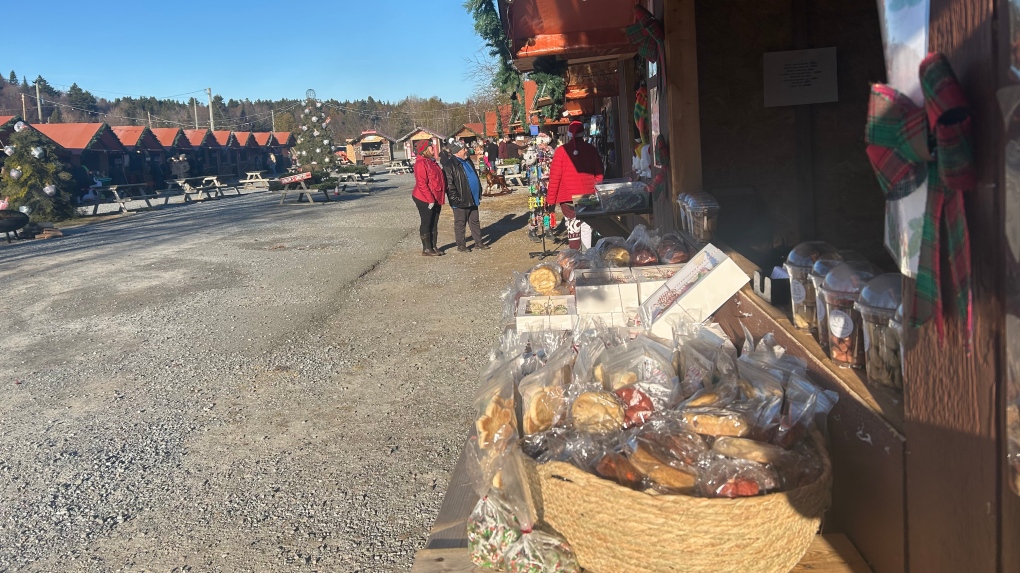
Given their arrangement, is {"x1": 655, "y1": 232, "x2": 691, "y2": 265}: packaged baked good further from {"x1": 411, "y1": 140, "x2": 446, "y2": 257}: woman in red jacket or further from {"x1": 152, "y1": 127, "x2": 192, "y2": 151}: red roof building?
{"x1": 152, "y1": 127, "x2": 192, "y2": 151}: red roof building

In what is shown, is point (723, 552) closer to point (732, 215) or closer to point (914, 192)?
point (914, 192)

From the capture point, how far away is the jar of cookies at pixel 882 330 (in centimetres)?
168

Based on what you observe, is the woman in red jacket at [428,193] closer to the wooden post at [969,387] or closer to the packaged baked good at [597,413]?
the packaged baked good at [597,413]

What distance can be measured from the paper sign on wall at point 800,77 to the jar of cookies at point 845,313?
2626 millimetres

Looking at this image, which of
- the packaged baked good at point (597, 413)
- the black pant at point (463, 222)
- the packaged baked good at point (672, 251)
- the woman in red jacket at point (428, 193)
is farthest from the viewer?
the black pant at point (463, 222)

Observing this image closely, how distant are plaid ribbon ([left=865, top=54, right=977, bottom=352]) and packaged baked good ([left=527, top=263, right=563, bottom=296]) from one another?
2.09 m

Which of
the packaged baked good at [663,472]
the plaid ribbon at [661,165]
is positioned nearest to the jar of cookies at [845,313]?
the packaged baked good at [663,472]

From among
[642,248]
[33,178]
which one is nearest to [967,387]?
[642,248]

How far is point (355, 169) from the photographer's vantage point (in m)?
37.9

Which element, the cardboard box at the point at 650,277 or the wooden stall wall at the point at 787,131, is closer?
the cardboard box at the point at 650,277

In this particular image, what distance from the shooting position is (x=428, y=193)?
38.2 ft

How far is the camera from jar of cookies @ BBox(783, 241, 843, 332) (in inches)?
88.4

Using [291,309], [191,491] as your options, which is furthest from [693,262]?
[291,309]

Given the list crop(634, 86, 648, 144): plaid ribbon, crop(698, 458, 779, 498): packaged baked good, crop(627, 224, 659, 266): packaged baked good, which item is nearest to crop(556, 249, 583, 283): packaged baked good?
crop(627, 224, 659, 266): packaged baked good
